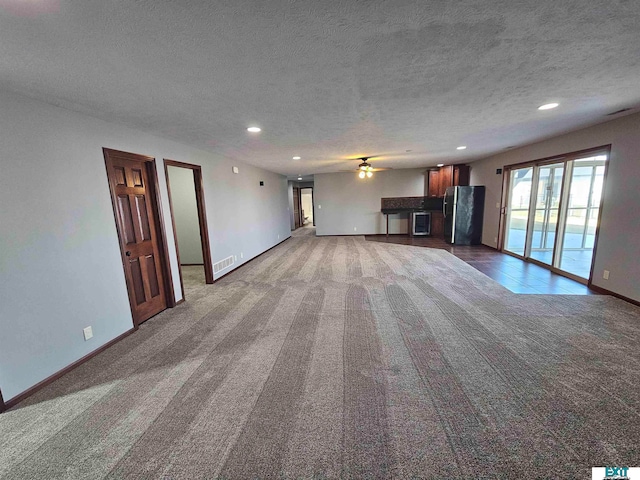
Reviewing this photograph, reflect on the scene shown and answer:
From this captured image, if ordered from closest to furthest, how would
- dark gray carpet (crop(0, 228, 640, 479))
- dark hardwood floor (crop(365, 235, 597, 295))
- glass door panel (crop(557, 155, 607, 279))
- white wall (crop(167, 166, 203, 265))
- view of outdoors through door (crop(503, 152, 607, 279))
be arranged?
1. dark gray carpet (crop(0, 228, 640, 479))
2. dark hardwood floor (crop(365, 235, 597, 295))
3. glass door panel (crop(557, 155, 607, 279))
4. view of outdoors through door (crop(503, 152, 607, 279))
5. white wall (crop(167, 166, 203, 265))

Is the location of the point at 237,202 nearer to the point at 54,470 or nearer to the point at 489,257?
the point at 54,470

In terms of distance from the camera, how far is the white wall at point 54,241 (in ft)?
6.27

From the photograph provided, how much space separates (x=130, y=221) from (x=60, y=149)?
0.98 m

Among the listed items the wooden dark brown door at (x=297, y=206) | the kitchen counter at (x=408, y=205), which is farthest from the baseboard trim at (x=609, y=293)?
the wooden dark brown door at (x=297, y=206)

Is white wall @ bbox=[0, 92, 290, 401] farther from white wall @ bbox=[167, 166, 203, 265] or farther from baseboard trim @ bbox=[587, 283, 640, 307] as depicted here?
baseboard trim @ bbox=[587, 283, 640, 307]

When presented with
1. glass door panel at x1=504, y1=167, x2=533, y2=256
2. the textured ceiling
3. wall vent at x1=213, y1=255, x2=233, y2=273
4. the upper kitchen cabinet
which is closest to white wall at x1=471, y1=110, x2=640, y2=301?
the textured ceiling

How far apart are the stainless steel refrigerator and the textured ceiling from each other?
3963 mm

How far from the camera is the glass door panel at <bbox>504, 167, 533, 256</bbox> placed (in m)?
5.53

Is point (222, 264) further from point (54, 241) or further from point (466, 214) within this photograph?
point (466, 214)

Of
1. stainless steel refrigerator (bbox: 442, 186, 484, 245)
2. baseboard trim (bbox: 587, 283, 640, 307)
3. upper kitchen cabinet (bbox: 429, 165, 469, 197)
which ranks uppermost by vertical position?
upper kitchen cabinet (bbox: 429, 165, 469, 197)

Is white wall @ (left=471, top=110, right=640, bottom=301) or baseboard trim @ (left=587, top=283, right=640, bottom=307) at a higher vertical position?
white wall @ (left=471, top=110, right=640, bottom=301)

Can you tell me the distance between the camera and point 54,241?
2201 millimetres

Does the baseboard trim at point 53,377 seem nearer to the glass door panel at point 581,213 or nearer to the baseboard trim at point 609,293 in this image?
the baseboard trim at point 609,293

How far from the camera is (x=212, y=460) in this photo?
1.44 metres
